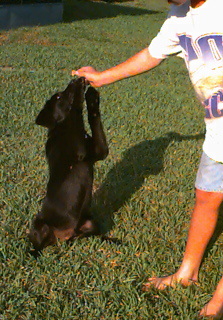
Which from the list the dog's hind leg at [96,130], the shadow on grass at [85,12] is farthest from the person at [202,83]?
the shadow on grass at [85,12]

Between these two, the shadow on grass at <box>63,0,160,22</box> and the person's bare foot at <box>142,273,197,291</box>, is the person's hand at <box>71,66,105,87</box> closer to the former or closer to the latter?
the person's bare foot at <box>142,273,197,291</box>

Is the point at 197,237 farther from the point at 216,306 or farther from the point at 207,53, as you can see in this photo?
the point at 207,53

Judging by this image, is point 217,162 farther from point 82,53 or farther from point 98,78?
point 82,53

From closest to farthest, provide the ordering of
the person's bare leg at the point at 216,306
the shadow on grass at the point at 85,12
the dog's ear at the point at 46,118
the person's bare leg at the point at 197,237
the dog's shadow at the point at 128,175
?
the person's bare leg at the point at 216,306 < the person's bare leg at the point at 197,237 < the dog's ear at the point at 46,118 < the dog's shadow at the point at 128,175 < the shadow on grass at the point at 85,12

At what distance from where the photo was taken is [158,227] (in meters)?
3.52

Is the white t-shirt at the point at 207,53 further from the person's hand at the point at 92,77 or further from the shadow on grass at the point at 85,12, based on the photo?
the shadow on grass at the point at 85,12

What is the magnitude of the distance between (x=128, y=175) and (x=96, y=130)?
5.12 feet

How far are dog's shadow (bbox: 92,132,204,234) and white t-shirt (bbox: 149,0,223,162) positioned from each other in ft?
4.53

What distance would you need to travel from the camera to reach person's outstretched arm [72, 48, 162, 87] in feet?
9.59

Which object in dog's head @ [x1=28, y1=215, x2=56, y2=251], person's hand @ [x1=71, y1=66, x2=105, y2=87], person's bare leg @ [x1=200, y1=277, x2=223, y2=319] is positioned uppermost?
person's hand @ [x1=71, y1=66, x2=105, y2=87]

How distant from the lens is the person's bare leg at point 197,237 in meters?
2.60

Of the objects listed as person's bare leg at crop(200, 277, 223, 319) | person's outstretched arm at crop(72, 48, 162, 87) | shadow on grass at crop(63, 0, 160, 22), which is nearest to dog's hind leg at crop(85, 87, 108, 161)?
person's outstretched arm at crop(72, 48, 162, 87)

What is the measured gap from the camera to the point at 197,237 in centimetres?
271

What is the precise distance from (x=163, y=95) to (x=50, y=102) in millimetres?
5514
